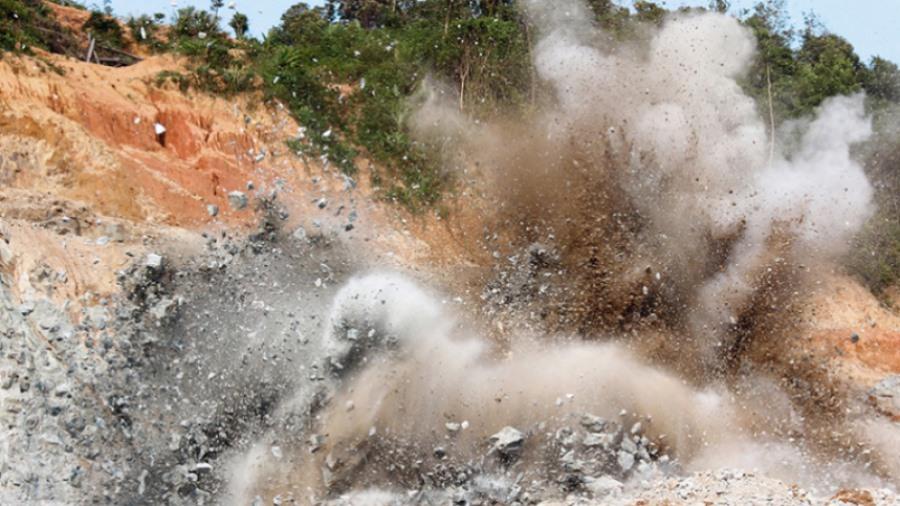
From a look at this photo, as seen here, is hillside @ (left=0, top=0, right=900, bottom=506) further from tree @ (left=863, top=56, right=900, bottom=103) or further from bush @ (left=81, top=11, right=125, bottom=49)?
tree @ (left=863, top=56, right=900, bottom=103)

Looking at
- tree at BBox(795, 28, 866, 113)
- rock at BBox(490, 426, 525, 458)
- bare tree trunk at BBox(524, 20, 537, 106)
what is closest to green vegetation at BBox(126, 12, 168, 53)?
bare tree trunk at BBox(524, 20, 537, 106)

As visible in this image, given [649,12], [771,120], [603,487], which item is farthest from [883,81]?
Result: [603,487]

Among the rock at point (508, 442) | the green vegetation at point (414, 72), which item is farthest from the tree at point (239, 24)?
the rock at point (508, 442)

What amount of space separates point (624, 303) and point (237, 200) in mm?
5660

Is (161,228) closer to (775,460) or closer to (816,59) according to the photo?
(775,460)

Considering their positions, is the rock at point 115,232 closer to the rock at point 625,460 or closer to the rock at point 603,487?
the rock at point 603,487

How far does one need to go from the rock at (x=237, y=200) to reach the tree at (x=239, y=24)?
17.3 feet

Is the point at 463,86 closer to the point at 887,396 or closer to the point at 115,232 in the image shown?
the point at 115,232

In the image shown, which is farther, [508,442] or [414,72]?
[414,72]

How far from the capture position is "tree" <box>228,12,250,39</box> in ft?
70.4

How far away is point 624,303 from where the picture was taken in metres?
17.0

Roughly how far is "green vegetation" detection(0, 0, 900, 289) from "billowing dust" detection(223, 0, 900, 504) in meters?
0.45

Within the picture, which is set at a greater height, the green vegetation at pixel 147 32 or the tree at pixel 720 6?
the tree at pixel 720 6

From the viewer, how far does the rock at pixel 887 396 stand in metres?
17.5
